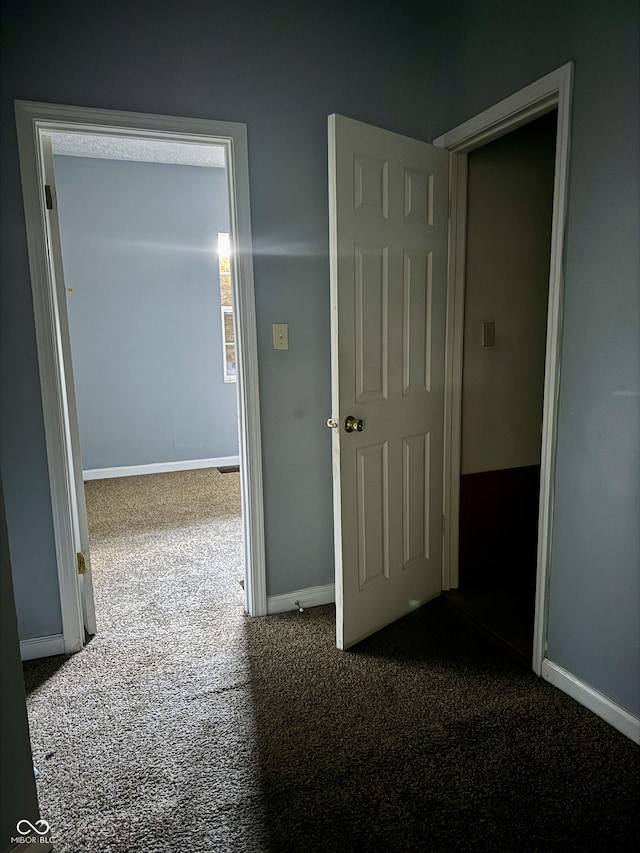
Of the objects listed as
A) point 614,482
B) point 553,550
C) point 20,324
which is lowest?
point 553,550

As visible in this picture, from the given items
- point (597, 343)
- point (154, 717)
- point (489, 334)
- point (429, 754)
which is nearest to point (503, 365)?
point (489, 334)

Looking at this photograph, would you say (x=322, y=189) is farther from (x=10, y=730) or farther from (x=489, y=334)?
(x=10, y=730)

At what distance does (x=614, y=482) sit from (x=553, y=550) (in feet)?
1.26

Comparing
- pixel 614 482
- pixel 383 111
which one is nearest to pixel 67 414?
pixel 383 111

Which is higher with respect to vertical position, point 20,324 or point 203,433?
point 20,324

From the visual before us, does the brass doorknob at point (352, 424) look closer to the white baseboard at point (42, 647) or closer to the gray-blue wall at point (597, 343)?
the gray-blue wall at point (597, 343)

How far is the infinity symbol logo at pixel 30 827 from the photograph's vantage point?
4.50ft

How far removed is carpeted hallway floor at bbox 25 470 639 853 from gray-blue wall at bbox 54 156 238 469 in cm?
288

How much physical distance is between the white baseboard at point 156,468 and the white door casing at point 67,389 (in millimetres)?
2863

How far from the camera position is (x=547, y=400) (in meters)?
1.96

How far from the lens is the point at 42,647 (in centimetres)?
226

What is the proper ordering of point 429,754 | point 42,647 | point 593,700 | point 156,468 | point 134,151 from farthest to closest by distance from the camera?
1. point 156,468
2. point 134,151
3. point 42,647
4. point 593,700
5. point 429,754

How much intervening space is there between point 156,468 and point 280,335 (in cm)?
334

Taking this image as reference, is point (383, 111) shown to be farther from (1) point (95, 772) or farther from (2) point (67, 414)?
(1) point (95, 772)
